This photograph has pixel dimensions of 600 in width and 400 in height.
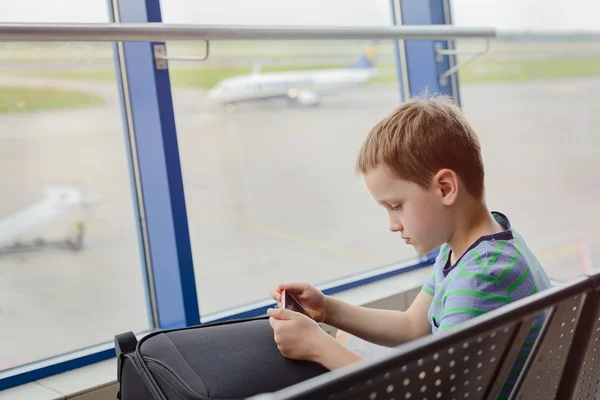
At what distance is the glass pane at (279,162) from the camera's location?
2.84m

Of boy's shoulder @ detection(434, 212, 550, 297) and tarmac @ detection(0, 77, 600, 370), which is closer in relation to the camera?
boy's shoulder @ detection(434, 212, 550, 297)

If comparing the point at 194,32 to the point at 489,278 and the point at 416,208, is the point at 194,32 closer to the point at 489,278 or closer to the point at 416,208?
the point at 416,208

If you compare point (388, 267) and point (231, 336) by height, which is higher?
point (231, 336)

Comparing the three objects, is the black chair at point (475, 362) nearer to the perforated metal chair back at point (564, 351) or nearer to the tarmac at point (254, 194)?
the perforated metal chair back at point (564, 351)

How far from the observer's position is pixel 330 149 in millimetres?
3439

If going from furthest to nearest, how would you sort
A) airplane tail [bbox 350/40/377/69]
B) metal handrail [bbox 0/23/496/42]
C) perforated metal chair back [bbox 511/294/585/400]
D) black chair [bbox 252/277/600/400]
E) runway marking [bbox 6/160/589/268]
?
1. airplane tail [bbox 350/40/377/69]
2. runway marking [bbox 6/160/589/268]
3. metal handrail [bbox 0/23/496/42]
4. perforated metal chair back [bbox 511/294/585/400]
5. black chair [bbox 252/277/600/400]

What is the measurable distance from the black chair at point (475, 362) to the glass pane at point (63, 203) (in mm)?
1630

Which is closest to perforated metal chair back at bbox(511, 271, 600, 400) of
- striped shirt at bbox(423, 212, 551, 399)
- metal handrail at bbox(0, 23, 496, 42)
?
striped shirt at bbox(423, 212, 551, 399)

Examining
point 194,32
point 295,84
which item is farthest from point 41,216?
point 295,84

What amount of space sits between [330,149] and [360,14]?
2.06 feet

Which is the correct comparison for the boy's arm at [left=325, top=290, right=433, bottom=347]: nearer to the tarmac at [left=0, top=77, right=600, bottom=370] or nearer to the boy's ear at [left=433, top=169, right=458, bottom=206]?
the boy's ear at [left=433, top=169, right=458, bottom=206]

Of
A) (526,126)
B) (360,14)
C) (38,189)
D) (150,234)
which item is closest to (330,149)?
(360,14)

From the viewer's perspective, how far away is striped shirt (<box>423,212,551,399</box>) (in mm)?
1242

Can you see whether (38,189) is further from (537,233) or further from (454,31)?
(537,233)
